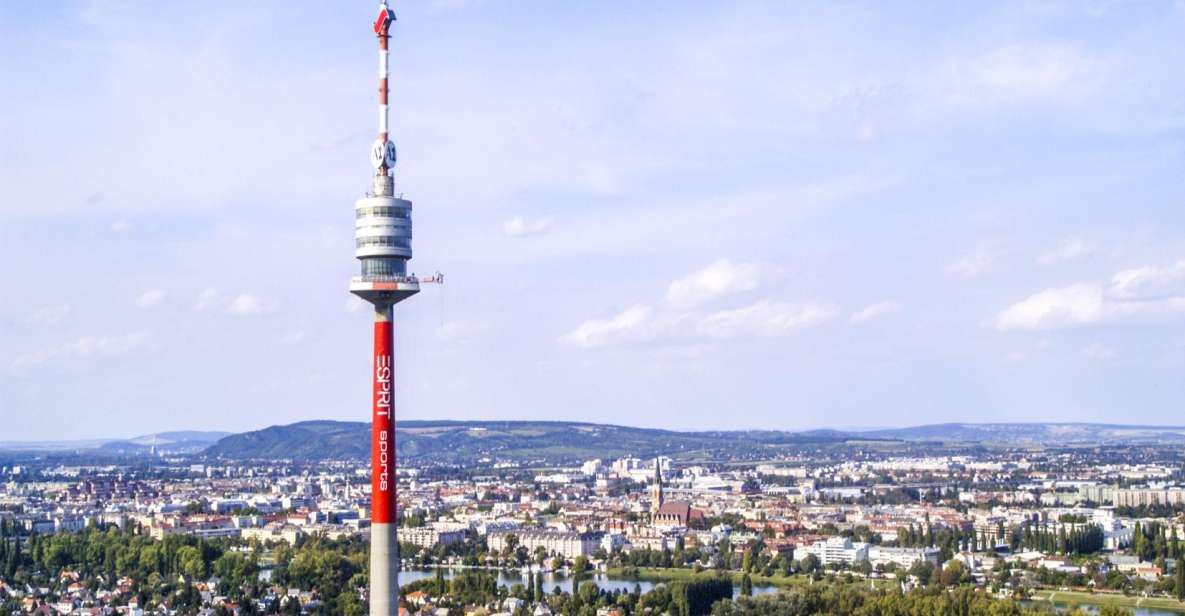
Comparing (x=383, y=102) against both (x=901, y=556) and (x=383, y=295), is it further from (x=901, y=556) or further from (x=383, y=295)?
(x=901, y=556)

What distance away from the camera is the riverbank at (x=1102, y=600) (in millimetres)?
76875

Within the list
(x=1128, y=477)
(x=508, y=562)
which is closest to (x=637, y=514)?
(x=508, y=562)

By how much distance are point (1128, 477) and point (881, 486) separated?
91.8ft

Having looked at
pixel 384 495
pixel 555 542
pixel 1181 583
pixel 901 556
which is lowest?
pixel 1181 583

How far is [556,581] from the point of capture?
307 feet

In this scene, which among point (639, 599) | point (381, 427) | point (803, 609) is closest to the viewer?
point (381, 427)

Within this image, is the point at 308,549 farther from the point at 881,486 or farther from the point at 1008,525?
the point at 881,486

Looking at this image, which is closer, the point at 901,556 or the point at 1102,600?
the point at 1102,600

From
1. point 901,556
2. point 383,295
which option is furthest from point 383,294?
point 901,556

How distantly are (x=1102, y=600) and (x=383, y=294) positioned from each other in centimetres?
4192

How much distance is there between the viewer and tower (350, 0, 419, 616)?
2021 inches

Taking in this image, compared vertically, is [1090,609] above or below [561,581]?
below

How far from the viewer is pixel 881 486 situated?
187875 millimetres

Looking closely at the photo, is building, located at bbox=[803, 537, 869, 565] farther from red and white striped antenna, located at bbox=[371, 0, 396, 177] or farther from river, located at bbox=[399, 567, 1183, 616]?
red and white striped antenna, located at bbox=[371, 0, 396, 177]
